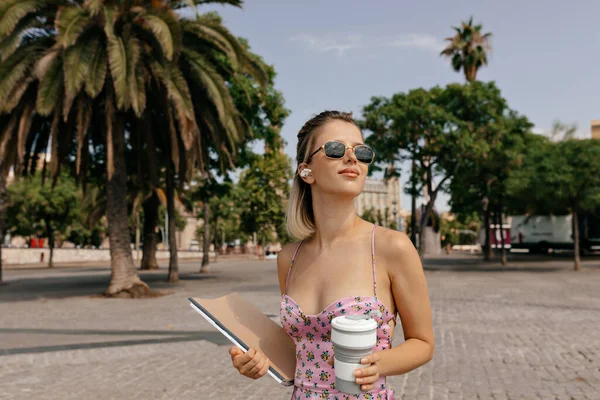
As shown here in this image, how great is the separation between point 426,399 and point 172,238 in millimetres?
17986

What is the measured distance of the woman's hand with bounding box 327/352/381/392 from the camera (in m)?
1.71

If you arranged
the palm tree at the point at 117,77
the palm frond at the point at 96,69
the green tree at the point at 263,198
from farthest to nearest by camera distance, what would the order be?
the green tree at the point at 263,198 → the palm tree at the point at 117,77 → the palm frond at the point at 96,69

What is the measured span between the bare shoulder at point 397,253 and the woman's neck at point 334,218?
0.49 ft

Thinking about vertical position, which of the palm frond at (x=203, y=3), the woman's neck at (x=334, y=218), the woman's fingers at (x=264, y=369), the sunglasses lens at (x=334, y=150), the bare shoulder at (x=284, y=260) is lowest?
the woman's fingers at (x=264, y=369)

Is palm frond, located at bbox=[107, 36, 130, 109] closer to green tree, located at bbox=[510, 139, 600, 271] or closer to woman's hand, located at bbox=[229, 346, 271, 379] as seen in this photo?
woman's hand, located at bbox=[229, 346, 271, 379]

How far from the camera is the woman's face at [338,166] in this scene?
213 cm

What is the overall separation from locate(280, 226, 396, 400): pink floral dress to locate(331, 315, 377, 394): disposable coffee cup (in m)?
0.28

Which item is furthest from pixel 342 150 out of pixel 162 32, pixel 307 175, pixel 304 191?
pixel 162 32

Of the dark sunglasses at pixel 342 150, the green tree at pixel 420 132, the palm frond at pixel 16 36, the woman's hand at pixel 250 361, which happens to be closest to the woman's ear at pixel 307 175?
the dark sunglasses at pixel 342 150

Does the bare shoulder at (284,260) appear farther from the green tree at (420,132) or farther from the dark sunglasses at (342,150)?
the green tree at (420,132)

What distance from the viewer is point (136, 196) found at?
107 ft

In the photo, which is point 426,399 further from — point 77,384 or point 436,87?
point 436,87

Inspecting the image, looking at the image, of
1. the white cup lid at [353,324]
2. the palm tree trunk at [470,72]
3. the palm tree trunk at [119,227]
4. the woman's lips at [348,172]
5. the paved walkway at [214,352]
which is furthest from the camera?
the palm tree trunk at [470,72]

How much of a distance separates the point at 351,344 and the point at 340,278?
0.46 m
